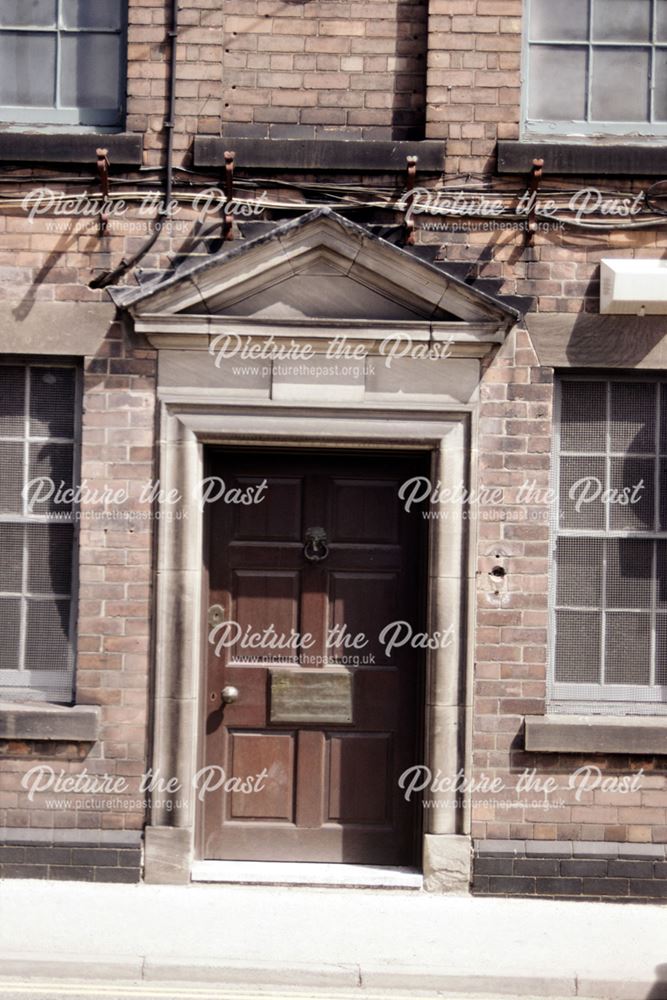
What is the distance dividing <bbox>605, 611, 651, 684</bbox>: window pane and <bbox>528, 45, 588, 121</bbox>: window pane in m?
3.02

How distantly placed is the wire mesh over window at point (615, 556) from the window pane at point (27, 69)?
11.8 feet

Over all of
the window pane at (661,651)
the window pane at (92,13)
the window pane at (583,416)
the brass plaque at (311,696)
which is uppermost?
the window pane at (92,13)

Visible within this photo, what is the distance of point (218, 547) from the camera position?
274 inches

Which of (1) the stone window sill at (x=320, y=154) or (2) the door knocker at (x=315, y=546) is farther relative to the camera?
(2) the door knocker at (x=315, y=546)

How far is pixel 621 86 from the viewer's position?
7031 mm

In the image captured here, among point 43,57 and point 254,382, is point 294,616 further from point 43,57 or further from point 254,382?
point 43,57

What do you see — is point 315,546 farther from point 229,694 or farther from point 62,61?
point 62,61

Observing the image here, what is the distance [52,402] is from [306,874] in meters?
3.15

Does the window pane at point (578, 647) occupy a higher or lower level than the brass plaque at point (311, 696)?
higher

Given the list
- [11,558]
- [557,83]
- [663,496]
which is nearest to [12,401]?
[11,558]

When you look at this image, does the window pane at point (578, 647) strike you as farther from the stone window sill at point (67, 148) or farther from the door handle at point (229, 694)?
the stone window sill at point (67, 148)

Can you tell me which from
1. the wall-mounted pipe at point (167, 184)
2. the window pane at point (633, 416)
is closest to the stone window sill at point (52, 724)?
the wall-mounted pipe at point (167, 184)

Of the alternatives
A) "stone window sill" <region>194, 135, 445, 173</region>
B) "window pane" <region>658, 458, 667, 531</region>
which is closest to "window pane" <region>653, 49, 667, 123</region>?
"stone window sill" <region>194, 135, 445, 173</region>

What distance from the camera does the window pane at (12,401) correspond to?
6.96 metres
